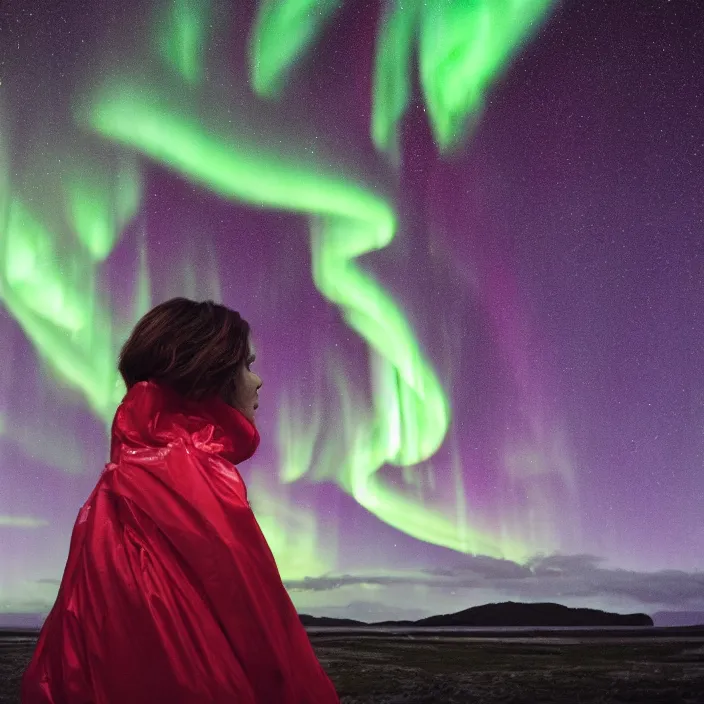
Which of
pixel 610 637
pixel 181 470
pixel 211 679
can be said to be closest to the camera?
pixel 211 679

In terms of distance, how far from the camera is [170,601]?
1.19 m

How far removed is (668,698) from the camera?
5.81 m

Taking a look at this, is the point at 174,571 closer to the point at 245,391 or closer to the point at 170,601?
the point at 170,601

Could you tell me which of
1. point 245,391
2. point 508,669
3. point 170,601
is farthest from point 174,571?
point 508,669

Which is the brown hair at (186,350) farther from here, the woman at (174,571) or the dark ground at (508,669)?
the dark ground at (508,669)

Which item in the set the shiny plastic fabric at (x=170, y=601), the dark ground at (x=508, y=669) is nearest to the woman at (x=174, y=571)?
the shiny plastic fabric at (x=170, y=601)

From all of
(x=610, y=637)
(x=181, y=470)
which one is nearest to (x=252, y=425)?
(x=181, y=470)

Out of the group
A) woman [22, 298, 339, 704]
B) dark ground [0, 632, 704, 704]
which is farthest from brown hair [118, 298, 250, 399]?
dark ground [0, 632, 704, 704]

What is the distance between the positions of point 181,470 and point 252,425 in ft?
0.58

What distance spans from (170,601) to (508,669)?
7830 millimetres

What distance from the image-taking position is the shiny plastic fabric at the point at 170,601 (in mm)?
1158

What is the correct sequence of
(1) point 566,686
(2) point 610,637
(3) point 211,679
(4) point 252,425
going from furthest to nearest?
(2) point 610,637, (1) point 566,686, (4) point 252,425, (3) point 211,679

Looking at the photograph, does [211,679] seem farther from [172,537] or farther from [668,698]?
[668,698]

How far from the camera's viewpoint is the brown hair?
1313 mm
